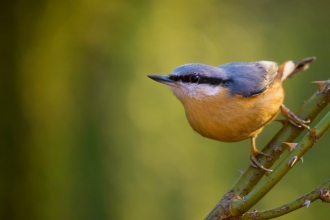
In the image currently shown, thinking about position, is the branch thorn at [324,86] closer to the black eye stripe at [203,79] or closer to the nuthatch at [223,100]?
the nuthatch at [223,100]

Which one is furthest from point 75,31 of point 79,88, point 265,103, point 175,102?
point 265,103

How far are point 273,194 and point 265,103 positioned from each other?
1948 mm

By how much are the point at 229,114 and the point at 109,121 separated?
1764 millimetres

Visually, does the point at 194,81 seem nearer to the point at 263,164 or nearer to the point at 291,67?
the point at 263,164

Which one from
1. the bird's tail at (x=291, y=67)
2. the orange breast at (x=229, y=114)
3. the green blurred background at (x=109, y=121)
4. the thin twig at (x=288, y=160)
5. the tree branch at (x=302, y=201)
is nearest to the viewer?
the tree branch at (x=302, y=201)

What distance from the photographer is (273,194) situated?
150 inches

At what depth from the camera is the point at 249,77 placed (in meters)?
2.31

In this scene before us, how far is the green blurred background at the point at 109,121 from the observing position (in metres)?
3.27

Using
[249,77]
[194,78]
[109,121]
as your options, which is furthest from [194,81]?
[109,121]

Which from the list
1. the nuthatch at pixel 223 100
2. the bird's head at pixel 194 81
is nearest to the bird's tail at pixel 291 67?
the nuthatch at pixel 223 100

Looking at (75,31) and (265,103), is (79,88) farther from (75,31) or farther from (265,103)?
(265,103)

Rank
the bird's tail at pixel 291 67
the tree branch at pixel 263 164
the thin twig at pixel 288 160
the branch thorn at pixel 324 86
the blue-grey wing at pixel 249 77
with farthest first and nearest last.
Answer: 1. the bird's tail at pixel 291 67
2. the blue-grey wing at pixel 249 77
3. the branch thorn at pixel 324 86
4. the tree branch at pixel 263 164
5. the thin twig at pixel 288 160

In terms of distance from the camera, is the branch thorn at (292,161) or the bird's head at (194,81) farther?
the bird's head at (194,81)

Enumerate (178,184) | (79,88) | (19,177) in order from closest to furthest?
(19,177)
(79,88)
(178,184)
